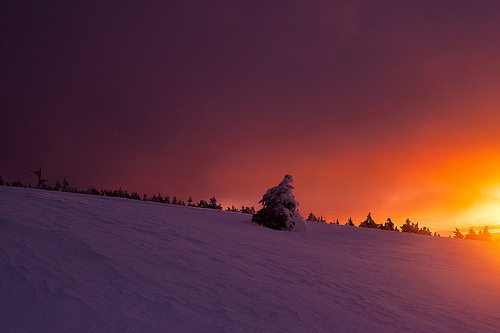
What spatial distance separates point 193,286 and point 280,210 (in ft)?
46.6

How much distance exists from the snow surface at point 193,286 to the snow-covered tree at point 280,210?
889 centimetres

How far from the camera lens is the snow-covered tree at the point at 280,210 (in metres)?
19.0

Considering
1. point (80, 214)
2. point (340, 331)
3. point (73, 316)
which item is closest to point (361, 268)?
point (340, 331)

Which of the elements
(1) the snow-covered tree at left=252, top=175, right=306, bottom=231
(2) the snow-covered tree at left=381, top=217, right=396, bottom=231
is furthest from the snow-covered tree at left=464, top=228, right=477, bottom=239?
(1) the snow-covered tree at left=252, top=175, right=306, bottom=231

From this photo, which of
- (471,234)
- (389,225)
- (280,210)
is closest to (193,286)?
(280,210)

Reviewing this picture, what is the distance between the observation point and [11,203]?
991 centimetres

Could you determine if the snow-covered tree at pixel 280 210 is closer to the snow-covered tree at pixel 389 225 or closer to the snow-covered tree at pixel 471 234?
the snow-covered tree at pixel 389 225

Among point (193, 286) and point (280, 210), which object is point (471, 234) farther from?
point (193, 286)

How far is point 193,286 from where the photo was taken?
5262 mm

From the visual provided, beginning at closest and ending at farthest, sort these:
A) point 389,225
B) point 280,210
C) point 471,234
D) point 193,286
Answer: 1. point 193,286
2. point 280,210
3. point 389,225
4. point 471,234

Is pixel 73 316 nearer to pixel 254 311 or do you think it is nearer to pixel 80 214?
pixel 254 311

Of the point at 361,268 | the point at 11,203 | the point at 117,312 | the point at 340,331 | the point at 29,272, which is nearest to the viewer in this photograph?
the point at 117,312

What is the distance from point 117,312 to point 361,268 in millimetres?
7608

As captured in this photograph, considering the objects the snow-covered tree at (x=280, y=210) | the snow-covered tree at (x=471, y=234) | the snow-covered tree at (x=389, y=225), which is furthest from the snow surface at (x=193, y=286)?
the snow-covered tree at (x=471, y=234)
